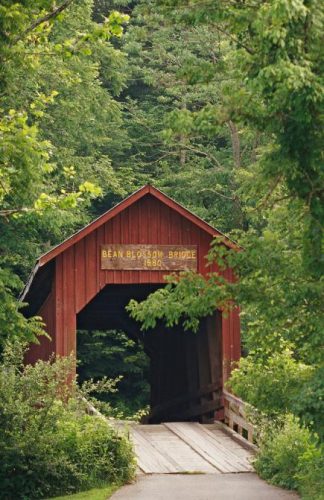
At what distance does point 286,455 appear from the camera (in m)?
16.4

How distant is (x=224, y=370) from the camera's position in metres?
21.9

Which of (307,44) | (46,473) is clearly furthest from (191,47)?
(307,44)

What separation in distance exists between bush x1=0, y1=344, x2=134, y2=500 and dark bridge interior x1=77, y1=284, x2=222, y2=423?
6.12m

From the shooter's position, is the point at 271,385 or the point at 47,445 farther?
the point at 47,445

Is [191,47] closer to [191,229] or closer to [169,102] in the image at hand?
[169,102]

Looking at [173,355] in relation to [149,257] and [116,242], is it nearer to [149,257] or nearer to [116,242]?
[149,257]

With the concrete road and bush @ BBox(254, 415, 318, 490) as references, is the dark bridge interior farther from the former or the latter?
the concrete road

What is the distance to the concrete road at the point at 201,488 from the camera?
15.1m

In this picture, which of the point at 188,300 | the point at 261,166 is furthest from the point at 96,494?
the point at 261,166

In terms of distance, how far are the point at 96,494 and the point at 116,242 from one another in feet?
22.8

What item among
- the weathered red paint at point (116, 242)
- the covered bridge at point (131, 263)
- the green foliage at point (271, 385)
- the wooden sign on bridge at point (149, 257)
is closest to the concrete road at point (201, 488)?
the green foliage at point (271, 385)

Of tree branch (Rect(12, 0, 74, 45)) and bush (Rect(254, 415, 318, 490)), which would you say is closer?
tree branch (Rect(12, 0, 74, 45))

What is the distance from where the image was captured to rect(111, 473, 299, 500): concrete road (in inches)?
595

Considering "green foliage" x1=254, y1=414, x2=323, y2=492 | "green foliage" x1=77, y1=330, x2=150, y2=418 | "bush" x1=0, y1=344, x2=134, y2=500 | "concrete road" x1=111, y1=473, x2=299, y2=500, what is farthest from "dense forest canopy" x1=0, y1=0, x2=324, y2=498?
"green foliage" x1=77, y1=330, x2=150, y2=418
